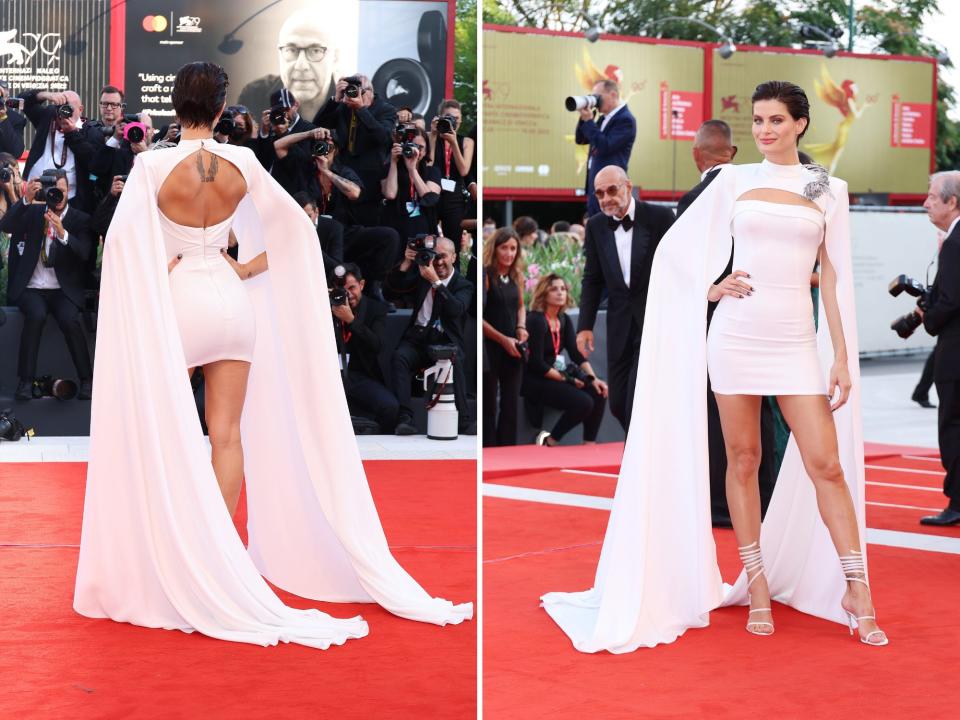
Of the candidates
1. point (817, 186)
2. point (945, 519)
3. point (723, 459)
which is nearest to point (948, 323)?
point (945, 519)

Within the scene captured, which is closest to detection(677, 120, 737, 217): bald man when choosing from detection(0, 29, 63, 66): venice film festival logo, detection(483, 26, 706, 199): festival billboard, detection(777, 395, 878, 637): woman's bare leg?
detection(777, 395, 878, 637): woman's bare leg

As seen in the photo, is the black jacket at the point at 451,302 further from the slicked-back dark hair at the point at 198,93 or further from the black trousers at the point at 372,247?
the slicked-back dark hair at the point at 198,93

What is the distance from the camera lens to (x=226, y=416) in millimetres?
4512

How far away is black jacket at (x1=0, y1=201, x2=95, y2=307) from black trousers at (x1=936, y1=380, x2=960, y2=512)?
5.57 meters

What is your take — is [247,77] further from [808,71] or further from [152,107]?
[808,71]

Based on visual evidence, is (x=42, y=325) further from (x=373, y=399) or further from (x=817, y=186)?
(x=817, y=186)

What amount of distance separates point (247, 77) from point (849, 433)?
7512 millimetres

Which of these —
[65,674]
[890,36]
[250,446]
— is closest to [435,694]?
[65,674]

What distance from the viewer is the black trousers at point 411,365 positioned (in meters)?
9.46

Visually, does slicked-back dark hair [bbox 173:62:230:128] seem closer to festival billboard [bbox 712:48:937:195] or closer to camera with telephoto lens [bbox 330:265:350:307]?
camera with telephoto lens [bbox 330:265:350:307]

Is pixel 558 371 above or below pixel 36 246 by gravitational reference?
below

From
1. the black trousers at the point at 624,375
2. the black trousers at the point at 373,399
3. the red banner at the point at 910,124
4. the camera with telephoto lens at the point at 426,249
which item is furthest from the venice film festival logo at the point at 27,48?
the red banner at the point at 910,124

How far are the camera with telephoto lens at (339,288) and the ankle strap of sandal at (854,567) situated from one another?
529cm

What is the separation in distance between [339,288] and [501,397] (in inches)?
52.0
